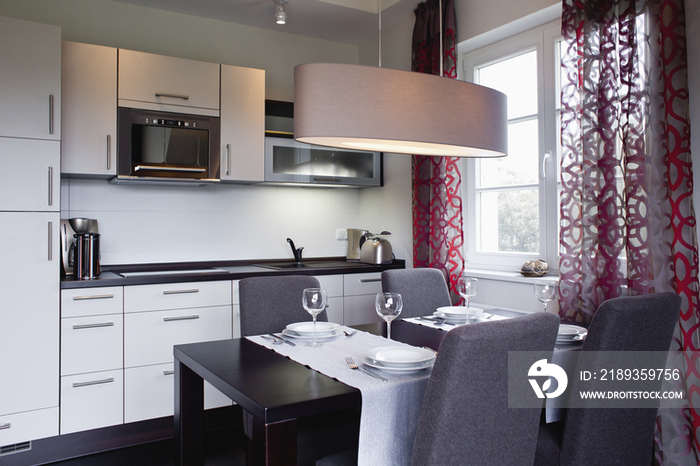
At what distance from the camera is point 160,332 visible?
9.41ft

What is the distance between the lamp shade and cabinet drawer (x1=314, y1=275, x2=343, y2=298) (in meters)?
1.68

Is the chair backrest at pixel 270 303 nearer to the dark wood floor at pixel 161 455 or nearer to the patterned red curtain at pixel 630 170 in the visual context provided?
the dark wood floor at pixel 161 455

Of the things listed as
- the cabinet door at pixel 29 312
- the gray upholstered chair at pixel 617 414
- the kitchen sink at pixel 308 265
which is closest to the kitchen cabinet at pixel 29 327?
the cabinet door at pixel 29 312

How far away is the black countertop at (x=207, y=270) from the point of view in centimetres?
276

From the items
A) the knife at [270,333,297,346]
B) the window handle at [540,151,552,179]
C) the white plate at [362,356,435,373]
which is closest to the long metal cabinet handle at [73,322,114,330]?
the knife at [270,333,297,346]

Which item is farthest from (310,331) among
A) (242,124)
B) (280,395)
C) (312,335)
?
(242,124)

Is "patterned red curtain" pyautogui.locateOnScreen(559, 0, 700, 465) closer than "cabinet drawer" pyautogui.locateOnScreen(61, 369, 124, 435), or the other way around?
"patterned red curtain" pyautogui.locateOnScreen(559, 0, 700, 465)

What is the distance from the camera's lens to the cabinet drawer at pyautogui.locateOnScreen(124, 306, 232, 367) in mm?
2791

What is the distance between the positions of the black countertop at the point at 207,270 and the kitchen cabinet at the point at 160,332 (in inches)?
1.8

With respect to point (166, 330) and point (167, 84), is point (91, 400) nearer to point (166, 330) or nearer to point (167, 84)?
point (166, 330)

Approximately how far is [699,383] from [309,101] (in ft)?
6.02

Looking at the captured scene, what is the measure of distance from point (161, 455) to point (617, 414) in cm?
219

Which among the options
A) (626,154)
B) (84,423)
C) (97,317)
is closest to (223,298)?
(97,317)

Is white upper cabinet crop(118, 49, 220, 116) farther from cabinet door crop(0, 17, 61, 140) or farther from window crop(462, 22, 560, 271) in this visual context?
window crop(462, 22, 560, 271)
